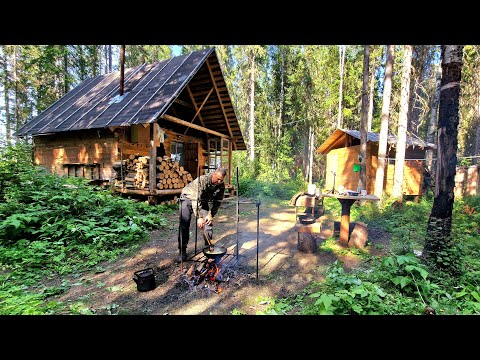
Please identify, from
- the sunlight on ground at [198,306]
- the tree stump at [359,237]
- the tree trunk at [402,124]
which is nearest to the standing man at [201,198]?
the sunlight on ground at [198,306]

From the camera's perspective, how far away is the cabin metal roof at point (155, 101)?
8.76 m

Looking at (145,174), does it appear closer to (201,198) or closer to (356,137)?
(201,198)

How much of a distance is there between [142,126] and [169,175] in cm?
249

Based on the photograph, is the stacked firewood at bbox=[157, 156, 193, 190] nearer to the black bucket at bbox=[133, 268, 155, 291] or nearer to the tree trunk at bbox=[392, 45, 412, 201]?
the black bucket at bbox=[133, 268, 155, 291]

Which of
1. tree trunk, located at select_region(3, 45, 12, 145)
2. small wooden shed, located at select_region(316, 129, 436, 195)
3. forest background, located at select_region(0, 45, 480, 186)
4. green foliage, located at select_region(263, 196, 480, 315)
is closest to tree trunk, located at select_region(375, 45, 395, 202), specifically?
small wooden shed, located at select_region(316, 129, 436, 195)

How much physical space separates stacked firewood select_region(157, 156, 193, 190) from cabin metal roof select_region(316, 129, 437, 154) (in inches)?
384

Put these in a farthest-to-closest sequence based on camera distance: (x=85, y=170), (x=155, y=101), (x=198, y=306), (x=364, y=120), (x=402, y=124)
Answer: (x=85, y=170), (x=364, y=120), (x=402, y=124), (x=155, y=101), (x=198, y=306)

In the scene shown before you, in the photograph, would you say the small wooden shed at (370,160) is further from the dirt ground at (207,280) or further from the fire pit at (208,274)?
the fire pit at (208,274)

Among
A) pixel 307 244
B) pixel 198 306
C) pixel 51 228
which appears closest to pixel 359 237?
pixel 307 244

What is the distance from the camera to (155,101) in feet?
28.5

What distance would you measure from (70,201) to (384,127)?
11.9 metres
